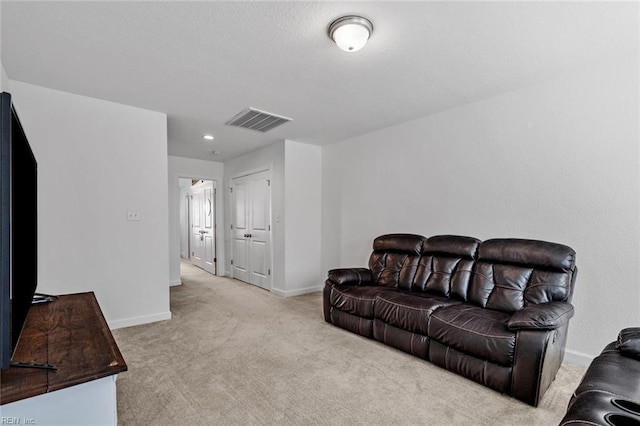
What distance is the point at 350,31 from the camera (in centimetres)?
189

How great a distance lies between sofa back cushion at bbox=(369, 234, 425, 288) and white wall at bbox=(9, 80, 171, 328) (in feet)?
7.96

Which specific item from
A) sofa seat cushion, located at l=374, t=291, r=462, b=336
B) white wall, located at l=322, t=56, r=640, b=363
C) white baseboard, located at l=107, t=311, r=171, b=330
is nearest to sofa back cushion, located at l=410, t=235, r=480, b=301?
sofa seat cushion, located at l=374, t=291, r=462, b=336

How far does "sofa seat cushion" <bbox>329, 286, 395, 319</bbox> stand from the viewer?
9.70 ft

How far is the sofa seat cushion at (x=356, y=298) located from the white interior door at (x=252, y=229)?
79.0 inches

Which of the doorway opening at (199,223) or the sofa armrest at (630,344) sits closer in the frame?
the sofa armrest at (630,344)

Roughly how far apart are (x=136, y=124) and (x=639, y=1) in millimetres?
4079

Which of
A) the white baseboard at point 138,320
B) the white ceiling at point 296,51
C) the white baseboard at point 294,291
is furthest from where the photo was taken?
the white baseboard at point 294,291

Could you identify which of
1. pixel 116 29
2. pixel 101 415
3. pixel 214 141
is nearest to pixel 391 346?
pixel 101 415

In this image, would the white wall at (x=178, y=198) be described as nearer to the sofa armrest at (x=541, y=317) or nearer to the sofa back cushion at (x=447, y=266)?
the sofa back cushion at (x=447, y=266)

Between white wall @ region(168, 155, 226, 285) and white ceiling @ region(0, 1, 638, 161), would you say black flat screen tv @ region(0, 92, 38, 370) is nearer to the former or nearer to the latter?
white ceiling @ region(0, 1, 638, 161)

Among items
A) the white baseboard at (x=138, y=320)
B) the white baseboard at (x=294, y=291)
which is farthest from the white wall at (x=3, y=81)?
the white baseboard at (x=294, y=291)

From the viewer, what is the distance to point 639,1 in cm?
173

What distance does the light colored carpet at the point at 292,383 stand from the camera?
6.02 feet

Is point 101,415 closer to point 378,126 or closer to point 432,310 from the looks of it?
point 432,310
